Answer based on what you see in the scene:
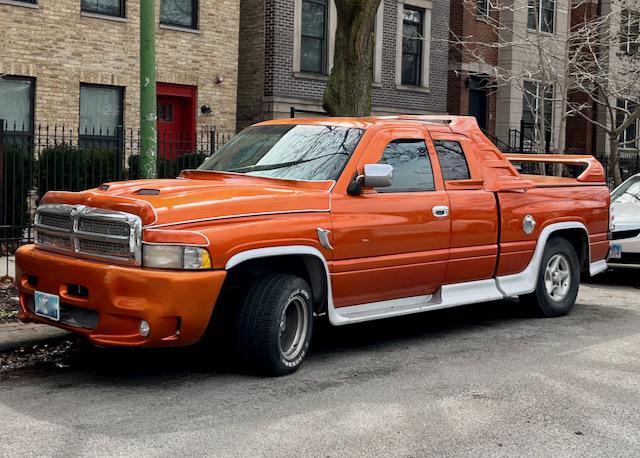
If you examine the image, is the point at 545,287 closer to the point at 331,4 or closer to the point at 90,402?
the point at 90,402

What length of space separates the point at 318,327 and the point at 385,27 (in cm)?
1626

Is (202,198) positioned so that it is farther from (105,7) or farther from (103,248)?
(105,7)

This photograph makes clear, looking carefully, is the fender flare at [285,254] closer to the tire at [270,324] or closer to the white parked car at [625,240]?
the tire at [270,324]

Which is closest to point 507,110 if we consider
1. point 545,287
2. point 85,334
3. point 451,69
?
point 451,69

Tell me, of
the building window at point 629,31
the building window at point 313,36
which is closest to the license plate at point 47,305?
the building window at point 629,31

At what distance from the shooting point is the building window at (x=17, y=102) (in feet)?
55.5

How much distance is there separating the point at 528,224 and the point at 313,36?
561 inches

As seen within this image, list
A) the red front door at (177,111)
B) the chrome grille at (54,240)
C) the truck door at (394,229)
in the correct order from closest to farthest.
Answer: the chrome grille at (54,240), the truck door at (394,229), the red front door at (177,111)

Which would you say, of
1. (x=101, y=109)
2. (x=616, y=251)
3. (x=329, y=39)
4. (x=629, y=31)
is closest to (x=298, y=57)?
(x=329, y=39)

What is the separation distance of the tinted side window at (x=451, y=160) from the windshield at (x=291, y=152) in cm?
94

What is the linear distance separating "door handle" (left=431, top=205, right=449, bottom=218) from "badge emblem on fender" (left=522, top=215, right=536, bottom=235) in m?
1.22

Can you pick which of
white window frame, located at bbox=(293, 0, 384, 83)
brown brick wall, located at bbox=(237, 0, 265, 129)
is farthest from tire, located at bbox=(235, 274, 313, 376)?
brown brick wall, located at bbox=(237, 0, 265, 129)

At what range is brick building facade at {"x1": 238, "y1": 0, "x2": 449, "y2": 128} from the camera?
2108 cm

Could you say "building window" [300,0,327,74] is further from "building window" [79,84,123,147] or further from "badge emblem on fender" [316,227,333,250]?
"badge emblem on fender" [316,227,333,250]
